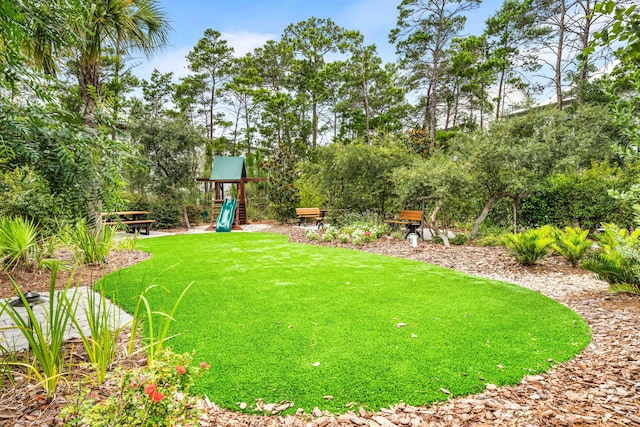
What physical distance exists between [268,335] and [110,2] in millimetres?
7311

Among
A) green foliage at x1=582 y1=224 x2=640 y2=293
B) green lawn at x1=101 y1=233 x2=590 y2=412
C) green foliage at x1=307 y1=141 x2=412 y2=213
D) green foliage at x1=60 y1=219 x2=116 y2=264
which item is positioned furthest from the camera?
green foliage at x1=307 y1=141 x2=412 y2=213

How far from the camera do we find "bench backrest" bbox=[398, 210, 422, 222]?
28.5 ft

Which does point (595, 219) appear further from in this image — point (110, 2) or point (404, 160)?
point (110, 2)

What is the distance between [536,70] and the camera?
1641 cm

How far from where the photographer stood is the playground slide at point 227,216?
480 inches

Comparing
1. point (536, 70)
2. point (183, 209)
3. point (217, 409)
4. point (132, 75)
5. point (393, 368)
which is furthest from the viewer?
point (132, 75)

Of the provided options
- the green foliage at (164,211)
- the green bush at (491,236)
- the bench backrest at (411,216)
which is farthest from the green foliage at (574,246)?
the green foliage at (164,211)

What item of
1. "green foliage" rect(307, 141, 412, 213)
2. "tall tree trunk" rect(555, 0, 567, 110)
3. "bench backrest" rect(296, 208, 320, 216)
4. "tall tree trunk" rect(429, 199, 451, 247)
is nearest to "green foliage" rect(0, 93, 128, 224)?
"tall tree trunk" rect(429, 199, 451, 247)

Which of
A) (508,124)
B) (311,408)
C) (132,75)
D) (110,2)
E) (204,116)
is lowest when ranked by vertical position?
(311,408)

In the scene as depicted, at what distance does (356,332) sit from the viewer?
9.89 ft

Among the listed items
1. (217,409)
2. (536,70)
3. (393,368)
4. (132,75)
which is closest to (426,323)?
(393,368)

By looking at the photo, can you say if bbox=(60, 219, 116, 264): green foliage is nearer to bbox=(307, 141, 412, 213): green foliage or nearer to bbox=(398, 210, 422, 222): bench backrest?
bbox=(307, 141, 412, 213): green foliage

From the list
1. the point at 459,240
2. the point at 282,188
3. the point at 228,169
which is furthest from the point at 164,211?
the point at 459,240

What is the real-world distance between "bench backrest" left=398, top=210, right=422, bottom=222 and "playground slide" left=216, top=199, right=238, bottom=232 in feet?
20.8
